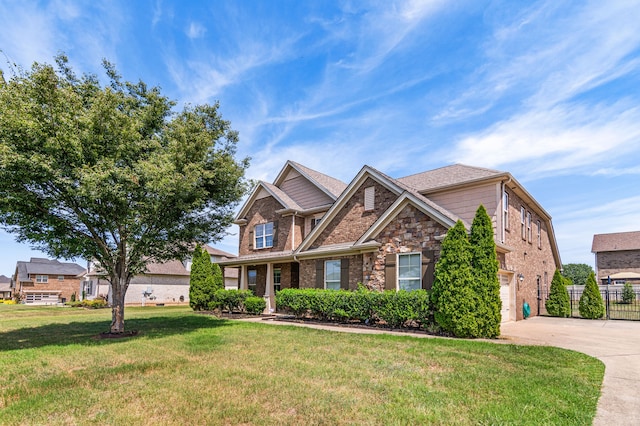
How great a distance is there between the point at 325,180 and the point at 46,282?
43.4 meters

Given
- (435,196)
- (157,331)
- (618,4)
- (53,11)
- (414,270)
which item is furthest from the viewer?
(435,196)

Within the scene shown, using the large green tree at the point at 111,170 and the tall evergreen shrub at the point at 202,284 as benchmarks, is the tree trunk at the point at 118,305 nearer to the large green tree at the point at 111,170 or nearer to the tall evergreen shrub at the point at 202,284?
the large green tree at the point at 111,170

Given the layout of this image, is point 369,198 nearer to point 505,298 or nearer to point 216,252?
point 505,298

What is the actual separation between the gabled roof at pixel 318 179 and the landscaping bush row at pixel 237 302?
20.8 feet

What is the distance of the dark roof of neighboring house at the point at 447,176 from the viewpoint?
49.2 feet

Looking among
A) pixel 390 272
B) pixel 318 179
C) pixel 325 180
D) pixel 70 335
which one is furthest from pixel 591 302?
pixel 70 335

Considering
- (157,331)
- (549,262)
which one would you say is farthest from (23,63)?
(549,262)

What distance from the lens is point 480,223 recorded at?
1131 centimetres

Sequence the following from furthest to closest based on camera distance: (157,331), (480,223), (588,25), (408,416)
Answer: (157,331) < (480,223) < (588,25) < (408,416)

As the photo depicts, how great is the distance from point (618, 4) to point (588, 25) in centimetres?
89

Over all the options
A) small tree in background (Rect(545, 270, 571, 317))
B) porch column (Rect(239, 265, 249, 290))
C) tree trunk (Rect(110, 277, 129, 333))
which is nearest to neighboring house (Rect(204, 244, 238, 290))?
porch column (Rect(239, 265, 249, 290))

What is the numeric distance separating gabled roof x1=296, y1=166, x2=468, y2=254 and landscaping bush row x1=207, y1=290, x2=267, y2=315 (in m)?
3.20

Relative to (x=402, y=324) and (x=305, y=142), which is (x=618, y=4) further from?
(x=305, y=142)

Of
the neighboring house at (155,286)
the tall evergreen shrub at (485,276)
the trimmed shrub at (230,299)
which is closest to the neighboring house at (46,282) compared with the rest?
the neighboring house at (155,286)
